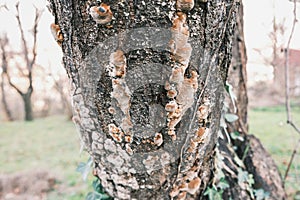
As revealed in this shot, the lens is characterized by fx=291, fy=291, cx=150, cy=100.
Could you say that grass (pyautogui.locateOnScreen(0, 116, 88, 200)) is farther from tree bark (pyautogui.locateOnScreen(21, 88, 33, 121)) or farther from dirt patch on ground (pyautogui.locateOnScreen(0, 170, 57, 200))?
tree bark (pyautogui.locateOnScreen(21, 88, 33, 121))

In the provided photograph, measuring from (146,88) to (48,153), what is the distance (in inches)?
117

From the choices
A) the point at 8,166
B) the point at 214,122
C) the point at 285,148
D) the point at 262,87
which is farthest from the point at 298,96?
the point at 214,122

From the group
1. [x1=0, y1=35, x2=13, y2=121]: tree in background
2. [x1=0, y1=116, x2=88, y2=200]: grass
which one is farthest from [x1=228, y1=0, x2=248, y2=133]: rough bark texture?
[x1=0, y1=35, x2=13, y2=121]: tree in background

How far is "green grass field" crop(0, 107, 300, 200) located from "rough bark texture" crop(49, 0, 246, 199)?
134 centimetres

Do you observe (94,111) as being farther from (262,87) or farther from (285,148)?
(262,87)

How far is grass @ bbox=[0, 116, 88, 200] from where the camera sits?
7.33 ft

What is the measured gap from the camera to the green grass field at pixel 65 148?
6.97 ft

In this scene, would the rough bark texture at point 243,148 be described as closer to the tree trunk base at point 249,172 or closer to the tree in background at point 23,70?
the tree trunk base at point 249,172

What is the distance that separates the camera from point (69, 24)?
456 mm

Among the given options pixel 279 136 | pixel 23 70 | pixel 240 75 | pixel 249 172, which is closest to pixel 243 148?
pixel 249 172

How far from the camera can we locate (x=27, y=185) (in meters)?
2.18

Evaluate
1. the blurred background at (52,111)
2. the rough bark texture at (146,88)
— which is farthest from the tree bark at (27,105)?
the rough bark texture at (146,88)

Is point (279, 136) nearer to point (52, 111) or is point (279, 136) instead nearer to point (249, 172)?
point (249, 172)

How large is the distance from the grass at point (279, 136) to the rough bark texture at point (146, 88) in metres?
1.30
